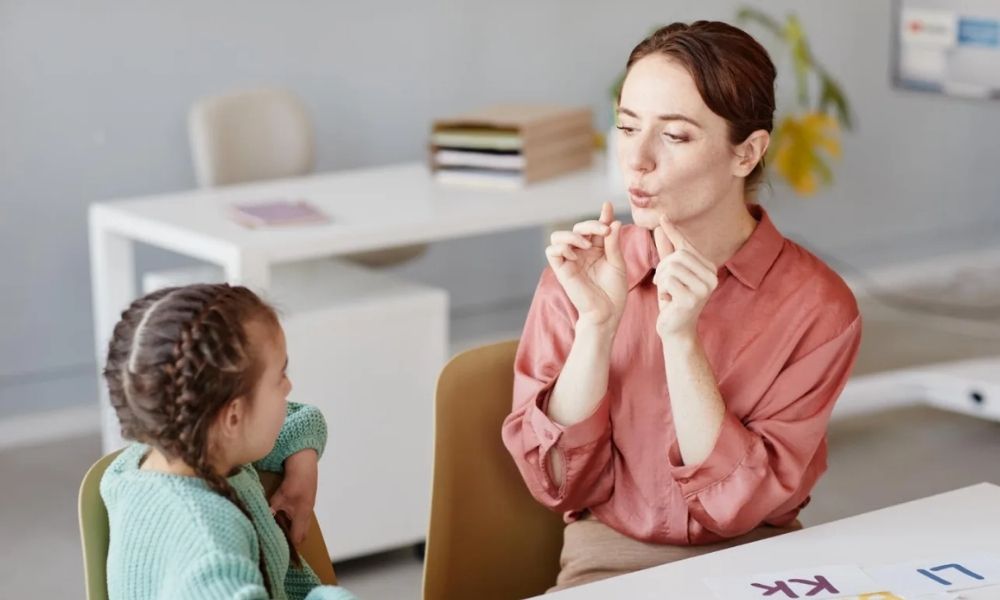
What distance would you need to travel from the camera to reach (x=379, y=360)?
302 cm

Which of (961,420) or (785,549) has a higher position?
(785,549)

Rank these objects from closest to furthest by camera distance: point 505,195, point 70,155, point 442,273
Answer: point 505,195, point 70,155, point 442,273

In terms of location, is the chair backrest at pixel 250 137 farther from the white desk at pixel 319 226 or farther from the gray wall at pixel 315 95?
the white desk at pixel 319 226

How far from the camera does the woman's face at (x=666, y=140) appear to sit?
1774 mm

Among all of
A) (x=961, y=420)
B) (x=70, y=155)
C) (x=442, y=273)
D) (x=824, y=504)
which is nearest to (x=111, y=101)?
(x=70, y=155)

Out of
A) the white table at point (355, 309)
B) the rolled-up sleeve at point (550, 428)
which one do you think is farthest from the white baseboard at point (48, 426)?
the rolled-up sleeve at point (550, 428)

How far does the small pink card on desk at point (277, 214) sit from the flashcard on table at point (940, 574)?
5.79 feet

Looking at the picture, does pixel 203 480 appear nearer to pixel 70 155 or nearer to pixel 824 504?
pixel 824 504

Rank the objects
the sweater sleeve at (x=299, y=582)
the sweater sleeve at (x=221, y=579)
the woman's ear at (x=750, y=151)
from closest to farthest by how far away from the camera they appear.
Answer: the sweater sleeve at (x=221, y=579) → the sweater sleeve at (x=299, y=582) → the woman's ear at (x=750, y=151)

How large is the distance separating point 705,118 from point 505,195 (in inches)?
62.6

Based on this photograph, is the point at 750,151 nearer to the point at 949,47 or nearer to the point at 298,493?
the point at 298,493

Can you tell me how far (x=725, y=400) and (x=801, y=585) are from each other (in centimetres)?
37

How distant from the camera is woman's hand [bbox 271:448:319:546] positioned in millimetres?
1661

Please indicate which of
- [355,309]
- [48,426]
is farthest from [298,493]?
[48,426]
